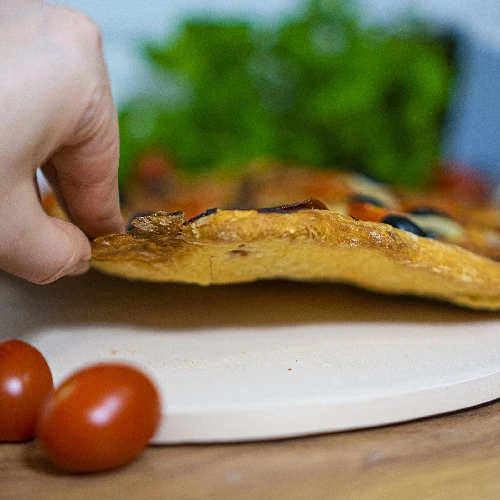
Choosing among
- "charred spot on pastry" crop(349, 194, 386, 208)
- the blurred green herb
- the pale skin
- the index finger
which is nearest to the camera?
the pale skin

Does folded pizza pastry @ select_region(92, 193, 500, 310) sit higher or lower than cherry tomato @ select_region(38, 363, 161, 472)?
higher

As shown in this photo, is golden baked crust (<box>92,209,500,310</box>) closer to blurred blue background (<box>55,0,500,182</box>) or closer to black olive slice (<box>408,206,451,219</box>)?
black olive slice (<box>408,206,451,219</box>)

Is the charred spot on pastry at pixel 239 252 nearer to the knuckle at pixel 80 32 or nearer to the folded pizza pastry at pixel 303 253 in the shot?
the folded pizza pastry at pixel 303 253

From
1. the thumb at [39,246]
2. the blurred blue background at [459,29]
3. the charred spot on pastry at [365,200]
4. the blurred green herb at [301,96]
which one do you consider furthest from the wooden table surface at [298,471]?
the blurred blue background at [459,29]

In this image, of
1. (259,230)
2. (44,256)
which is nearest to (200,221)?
(259,230)

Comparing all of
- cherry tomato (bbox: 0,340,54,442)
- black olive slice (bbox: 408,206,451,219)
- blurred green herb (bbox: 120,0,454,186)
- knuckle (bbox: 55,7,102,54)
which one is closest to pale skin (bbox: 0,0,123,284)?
knuckle (bbox: 55,7,102,54)

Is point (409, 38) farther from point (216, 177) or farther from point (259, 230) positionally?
point (259, 230)
